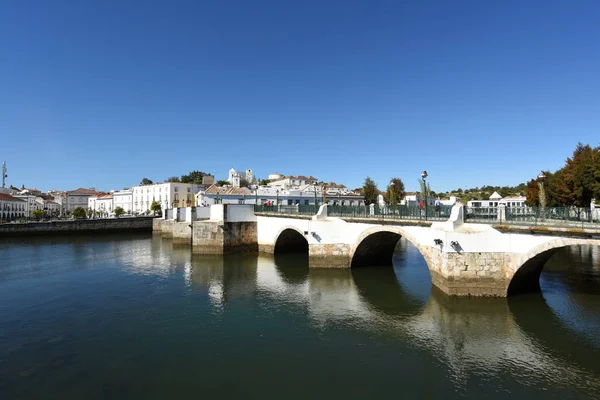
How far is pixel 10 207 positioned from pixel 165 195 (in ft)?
101

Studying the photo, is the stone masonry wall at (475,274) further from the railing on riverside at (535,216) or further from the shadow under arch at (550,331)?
the railing on riverside at (535,216)

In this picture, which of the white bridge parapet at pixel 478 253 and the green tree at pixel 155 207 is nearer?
the white bridge parapet at pixel 478 253

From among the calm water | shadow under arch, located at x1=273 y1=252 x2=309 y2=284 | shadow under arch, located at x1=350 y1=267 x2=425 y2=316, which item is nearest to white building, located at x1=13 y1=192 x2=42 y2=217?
the calm water

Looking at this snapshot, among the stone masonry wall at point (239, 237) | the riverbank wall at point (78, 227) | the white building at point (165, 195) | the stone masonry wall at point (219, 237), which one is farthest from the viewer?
the white building at point (165, 195)

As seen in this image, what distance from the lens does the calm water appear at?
8.55 meters

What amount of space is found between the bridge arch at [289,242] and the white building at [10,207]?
65449mm

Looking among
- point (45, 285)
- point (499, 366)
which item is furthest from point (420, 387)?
point (45, 285)

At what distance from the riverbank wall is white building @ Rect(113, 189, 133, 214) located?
3306 cm

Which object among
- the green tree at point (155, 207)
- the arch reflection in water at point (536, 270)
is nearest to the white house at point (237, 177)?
the green tree at point (155, 207)

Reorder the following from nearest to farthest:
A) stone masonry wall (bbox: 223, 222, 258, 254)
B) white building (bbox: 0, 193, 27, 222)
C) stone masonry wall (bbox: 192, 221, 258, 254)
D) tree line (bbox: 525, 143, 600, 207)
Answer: tree line (bbox: 525, 143, 600, 207) < stone masonry wall (bbox: 192, 221, 258, 254) < stone masonry wall (bbox: 223, 222, 258, 254) < white building (bbox: 0, 193, 27, 222)

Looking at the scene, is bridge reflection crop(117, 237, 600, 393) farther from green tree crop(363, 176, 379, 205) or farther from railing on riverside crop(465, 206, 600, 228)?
green tree crop(363, 176, 379, 205)

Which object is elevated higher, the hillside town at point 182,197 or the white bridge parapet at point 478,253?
the hillside town at point 182,197

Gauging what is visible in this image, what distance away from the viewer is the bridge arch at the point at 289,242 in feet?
93.6

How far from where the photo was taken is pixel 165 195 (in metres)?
74.2
